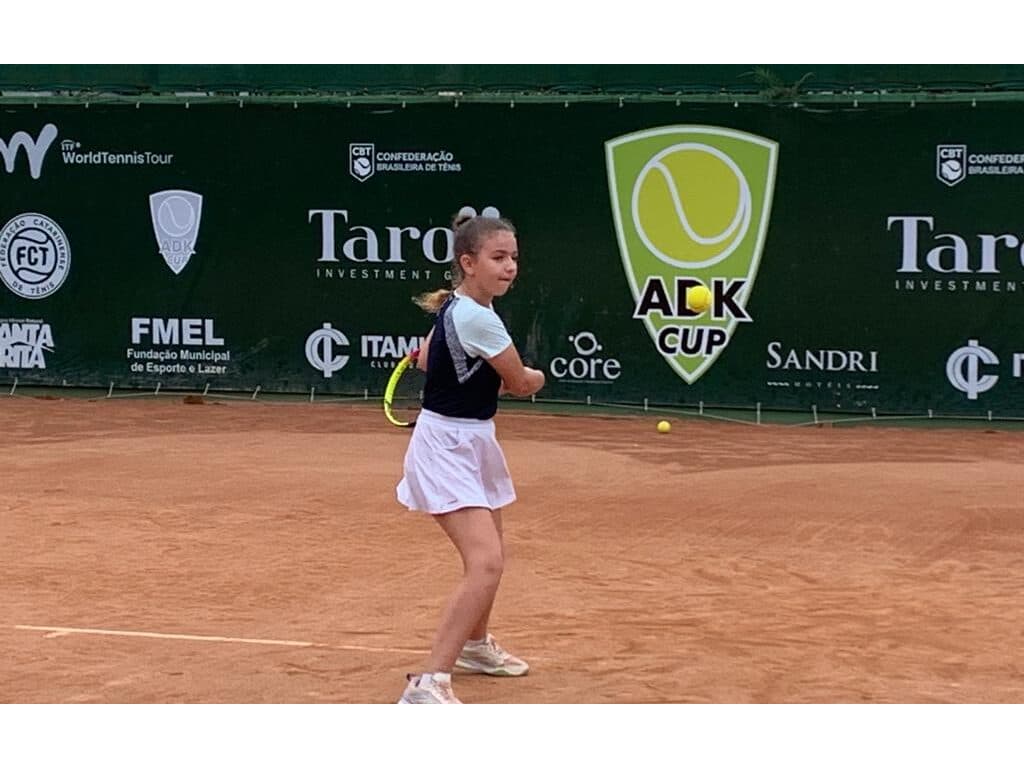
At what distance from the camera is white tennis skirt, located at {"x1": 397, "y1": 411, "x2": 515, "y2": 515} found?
5.81m

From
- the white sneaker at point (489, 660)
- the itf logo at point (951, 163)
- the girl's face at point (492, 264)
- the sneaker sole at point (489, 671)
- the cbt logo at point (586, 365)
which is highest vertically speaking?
the itf logo at point (951, 163)

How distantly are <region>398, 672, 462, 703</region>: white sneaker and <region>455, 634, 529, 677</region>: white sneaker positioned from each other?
1.61ft

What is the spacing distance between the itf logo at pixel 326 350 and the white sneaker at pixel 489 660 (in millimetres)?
10026

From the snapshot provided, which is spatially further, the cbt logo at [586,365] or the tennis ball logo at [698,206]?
the cbt logo at [586,365]

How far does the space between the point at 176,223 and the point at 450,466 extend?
11.3 meters

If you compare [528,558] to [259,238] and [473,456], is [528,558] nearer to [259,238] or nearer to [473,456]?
[473,456]

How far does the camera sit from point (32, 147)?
16.8 m

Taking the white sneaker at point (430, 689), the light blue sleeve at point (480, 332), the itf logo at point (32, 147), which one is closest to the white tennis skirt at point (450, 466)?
the light blue sleeve at point (480, 332)

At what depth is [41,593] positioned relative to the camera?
7840mm

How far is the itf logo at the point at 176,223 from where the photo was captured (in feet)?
54.2

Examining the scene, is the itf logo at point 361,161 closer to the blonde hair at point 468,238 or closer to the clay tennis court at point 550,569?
the clay tennis court at point 550,569

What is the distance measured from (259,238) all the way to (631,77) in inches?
151

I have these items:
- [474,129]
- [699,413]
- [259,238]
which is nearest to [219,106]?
[259,238]

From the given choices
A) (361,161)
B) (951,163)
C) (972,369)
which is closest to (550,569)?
(972,369)
